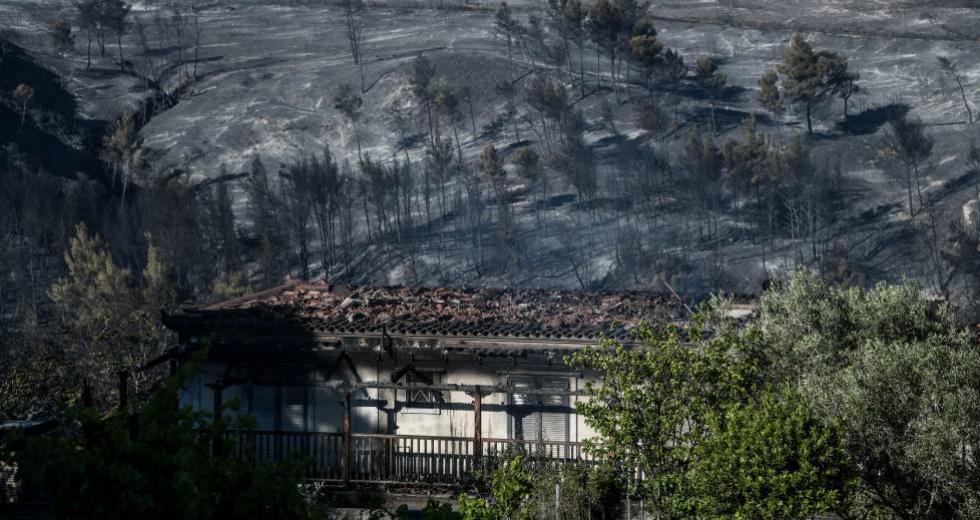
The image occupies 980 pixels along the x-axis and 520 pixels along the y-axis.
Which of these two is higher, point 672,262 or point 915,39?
point 915,39

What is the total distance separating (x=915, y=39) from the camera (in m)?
97.6

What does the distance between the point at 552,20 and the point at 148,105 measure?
36.6 m

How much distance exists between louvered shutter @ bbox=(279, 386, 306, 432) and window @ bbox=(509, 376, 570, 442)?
12.5 feet

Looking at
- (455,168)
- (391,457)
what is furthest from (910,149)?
(391,457)

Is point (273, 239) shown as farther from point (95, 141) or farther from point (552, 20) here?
point (552, 20)

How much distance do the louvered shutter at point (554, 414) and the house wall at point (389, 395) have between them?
0.06 meters

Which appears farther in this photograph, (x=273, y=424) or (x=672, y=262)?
(x=672, y=262)

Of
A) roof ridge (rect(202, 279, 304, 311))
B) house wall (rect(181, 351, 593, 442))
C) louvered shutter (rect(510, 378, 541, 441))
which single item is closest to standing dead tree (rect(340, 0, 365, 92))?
roof ridge (rect(202, 279, 304, 311))

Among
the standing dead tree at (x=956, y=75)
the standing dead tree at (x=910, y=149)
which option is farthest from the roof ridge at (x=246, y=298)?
the standing dead tree at (x=956, y=75)

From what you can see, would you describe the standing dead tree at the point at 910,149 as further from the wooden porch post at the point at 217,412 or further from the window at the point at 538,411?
the wooden porch post at the point at 217,412

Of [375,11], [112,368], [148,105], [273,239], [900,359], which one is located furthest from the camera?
[375,11]

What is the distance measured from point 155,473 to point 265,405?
13.7 meters

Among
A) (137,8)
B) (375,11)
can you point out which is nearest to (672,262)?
(375,11)

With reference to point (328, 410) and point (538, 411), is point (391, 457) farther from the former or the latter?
point (538, 411)
